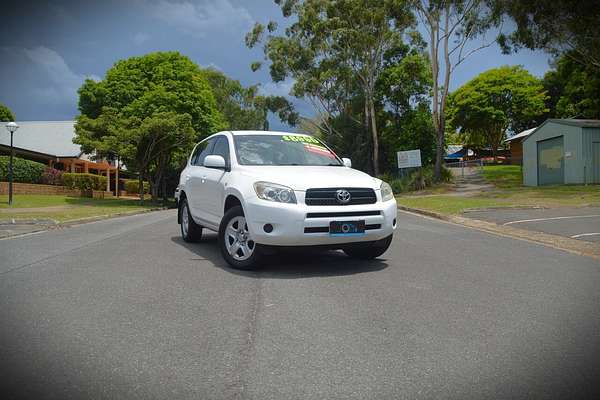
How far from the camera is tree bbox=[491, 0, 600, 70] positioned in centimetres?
1334

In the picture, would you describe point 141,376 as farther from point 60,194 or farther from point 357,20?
point 60,194

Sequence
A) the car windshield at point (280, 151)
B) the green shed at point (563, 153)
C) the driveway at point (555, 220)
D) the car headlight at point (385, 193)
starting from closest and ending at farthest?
the car headlight at point (385, 193) < the car windshield at point (280, 151) < the driveway at point (555, 220) < the green shed at point (563, 153)

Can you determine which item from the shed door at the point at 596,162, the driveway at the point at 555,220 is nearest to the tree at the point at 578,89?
the shed door at the point at 596,162

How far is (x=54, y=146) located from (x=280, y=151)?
4071 cm

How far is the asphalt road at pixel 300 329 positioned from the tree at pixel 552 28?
21.8 feet

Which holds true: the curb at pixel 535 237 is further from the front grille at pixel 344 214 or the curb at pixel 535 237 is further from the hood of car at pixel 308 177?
the hood of car at pixel 308 177

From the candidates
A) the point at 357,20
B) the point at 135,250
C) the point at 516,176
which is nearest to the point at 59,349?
the point at 135,250

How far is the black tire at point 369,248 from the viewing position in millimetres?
6071

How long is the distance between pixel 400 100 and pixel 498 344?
1395 inches

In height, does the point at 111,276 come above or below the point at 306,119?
below

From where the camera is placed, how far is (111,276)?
222 inches

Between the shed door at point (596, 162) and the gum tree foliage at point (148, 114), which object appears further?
the gum tree foliage at point (148, 114)

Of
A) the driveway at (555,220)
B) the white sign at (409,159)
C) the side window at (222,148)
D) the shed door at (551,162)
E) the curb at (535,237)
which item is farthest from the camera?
the white sign at (409,159)

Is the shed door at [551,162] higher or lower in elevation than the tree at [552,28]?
lower
